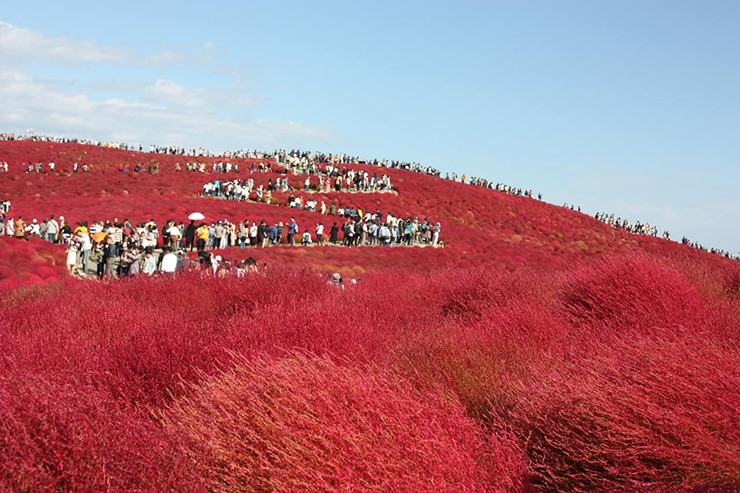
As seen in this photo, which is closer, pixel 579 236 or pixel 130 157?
pixel 579 236

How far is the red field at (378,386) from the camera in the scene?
399 centimetres

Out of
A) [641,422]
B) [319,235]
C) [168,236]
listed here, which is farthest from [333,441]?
[319,235]

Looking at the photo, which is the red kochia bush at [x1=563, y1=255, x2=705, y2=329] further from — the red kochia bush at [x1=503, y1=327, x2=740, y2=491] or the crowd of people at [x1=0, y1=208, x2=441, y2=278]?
the crowd of people at [x1=0, y1=208, x2=441, y2=278]

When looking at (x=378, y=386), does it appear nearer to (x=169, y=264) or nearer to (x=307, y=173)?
(x=169, y=264)

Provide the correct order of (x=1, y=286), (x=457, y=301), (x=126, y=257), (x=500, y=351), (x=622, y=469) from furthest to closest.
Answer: (x=126, y=257) → (x=1, y=286) → (x=457, y=301) → (x=500, y=351) → (x=622, y=469)

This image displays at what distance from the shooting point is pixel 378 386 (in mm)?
4770

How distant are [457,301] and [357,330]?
4723mm

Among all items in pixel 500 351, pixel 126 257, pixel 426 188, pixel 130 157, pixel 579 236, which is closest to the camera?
pixel 500 351

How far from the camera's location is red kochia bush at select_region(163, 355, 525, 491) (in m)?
4.02

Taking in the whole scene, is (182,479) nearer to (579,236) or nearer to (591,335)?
(591,335)

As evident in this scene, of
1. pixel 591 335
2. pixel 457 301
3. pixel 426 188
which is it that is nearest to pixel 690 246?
pixel 426 188

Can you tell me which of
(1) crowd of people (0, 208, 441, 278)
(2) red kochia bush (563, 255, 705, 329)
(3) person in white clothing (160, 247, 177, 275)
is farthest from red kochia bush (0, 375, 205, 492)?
(1) crowd of people (0, 208, 441, 278)

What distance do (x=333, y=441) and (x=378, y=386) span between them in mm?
667

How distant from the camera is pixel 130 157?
5838cm
